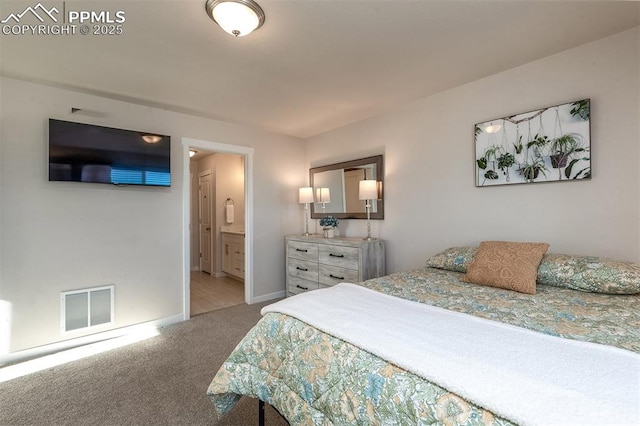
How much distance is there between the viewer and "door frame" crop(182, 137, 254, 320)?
329 centimetres

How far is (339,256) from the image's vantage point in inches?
128

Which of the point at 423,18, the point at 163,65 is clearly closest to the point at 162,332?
Result: the point at 163,65

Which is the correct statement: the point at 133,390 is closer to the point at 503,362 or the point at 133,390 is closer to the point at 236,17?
the point at 503,362

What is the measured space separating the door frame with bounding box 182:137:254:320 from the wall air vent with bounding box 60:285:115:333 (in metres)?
0.70

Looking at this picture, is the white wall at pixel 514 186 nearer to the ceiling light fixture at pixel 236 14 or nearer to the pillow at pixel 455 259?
the pillow at pixel 455 259

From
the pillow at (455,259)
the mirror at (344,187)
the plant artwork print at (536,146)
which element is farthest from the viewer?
the mirror at (344,187)

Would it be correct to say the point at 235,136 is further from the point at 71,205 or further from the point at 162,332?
the point at 162,332

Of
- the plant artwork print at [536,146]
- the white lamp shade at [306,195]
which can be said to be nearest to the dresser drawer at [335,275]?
the white lamp shade at [306,195]

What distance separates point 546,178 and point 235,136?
10.7 feet

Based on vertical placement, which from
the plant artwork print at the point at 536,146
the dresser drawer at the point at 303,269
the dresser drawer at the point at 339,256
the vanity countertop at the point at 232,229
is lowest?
the dresser drawer at the point at 303,269

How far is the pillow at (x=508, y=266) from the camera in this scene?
5.73 feet

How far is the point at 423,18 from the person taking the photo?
1717 millimetres

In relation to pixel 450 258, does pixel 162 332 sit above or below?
below

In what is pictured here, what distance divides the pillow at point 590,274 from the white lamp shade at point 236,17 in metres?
2.32
